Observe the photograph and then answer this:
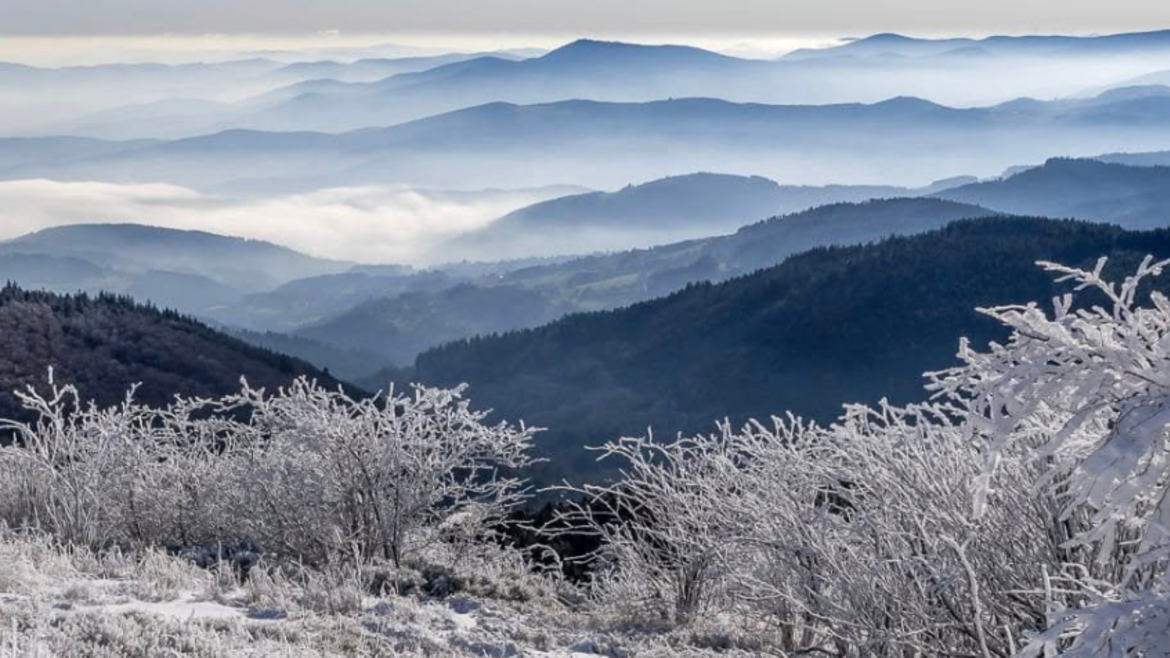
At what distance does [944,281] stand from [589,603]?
94.2 meters

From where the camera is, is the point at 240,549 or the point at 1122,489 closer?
the point at 1122,489

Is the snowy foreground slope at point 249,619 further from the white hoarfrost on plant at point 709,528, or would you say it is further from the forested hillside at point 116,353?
the forested hillside at point 116,353

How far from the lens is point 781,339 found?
344 feet

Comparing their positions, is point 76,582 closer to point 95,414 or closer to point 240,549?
point 240,549

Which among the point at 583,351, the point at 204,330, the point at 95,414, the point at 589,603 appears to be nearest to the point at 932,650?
the point at 589,603

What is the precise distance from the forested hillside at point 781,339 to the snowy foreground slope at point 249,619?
73.4 metres

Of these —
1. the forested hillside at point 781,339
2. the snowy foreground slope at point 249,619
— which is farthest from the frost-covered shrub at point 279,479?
the forested hillside at point 781,339

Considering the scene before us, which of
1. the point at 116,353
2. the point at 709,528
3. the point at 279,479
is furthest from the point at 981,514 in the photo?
the point at 116,353

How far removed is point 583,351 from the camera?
372 ft

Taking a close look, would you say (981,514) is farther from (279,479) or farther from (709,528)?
(279,479)

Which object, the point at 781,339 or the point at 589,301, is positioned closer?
the point at 781,339

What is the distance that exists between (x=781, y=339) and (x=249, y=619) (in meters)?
101

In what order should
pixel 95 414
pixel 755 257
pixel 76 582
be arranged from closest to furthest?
pixel 76 582, pixel 95 414, pixel 755 257

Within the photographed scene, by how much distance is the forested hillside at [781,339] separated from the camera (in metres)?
91.6
